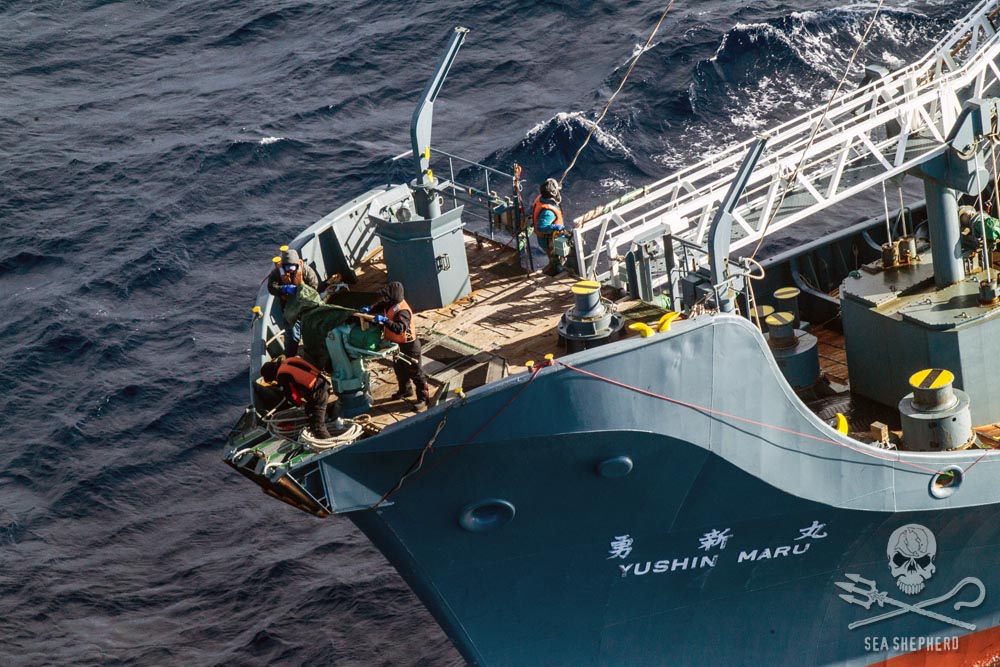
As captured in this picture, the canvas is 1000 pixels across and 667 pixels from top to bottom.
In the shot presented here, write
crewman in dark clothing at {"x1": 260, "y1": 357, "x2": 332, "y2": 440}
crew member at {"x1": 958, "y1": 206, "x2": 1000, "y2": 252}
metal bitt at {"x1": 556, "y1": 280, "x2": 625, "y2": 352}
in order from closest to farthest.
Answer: crewman in dark clothing at {"x1": 260, "y1": 357, "x2": 332, "y2": 440}, metal bitt at {"x1": 556, "y1": 280, "x2": 625, "y2": 352}, crew member at {"x1": 958, "y1": 206, "x2": 1000, "y2": 252}

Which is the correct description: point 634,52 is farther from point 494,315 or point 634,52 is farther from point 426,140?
point 494,315

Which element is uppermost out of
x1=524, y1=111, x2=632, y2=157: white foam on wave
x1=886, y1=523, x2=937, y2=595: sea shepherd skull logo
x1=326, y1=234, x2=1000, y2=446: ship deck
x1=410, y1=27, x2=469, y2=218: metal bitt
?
x1=410, y1=27, x2=469, y2=218: metal bitt

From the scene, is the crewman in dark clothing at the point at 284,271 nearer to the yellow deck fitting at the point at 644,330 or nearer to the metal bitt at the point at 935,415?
the yellow deck fitting at the point at 644,330

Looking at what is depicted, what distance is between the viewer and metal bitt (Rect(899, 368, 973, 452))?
20.6 metres

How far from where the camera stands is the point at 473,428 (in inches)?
672

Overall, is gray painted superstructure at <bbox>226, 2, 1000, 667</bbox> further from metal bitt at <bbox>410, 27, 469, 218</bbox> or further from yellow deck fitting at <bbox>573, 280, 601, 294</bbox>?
yellow deck fitting at <bbox>573, 280, 601, 294</bbox>

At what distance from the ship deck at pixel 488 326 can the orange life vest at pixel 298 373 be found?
1.17 meters

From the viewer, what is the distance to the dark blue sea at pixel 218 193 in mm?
30016

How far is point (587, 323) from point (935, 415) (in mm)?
6543

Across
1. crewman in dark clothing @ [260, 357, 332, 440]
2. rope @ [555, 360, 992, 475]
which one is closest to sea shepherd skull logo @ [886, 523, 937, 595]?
rope @ [555, 360, 992, 475]

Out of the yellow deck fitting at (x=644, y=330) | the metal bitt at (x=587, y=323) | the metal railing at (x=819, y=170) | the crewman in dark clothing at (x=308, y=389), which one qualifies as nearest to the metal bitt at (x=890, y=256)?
the metal railing at (x=819, y=170)

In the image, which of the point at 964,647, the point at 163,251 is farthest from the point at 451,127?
the point at 964,647

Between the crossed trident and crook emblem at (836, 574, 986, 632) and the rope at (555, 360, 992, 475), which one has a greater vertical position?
the rope at (555, 360, 992, 475)

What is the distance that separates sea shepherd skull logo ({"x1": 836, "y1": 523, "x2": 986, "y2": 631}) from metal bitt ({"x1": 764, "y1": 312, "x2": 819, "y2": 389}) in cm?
396
